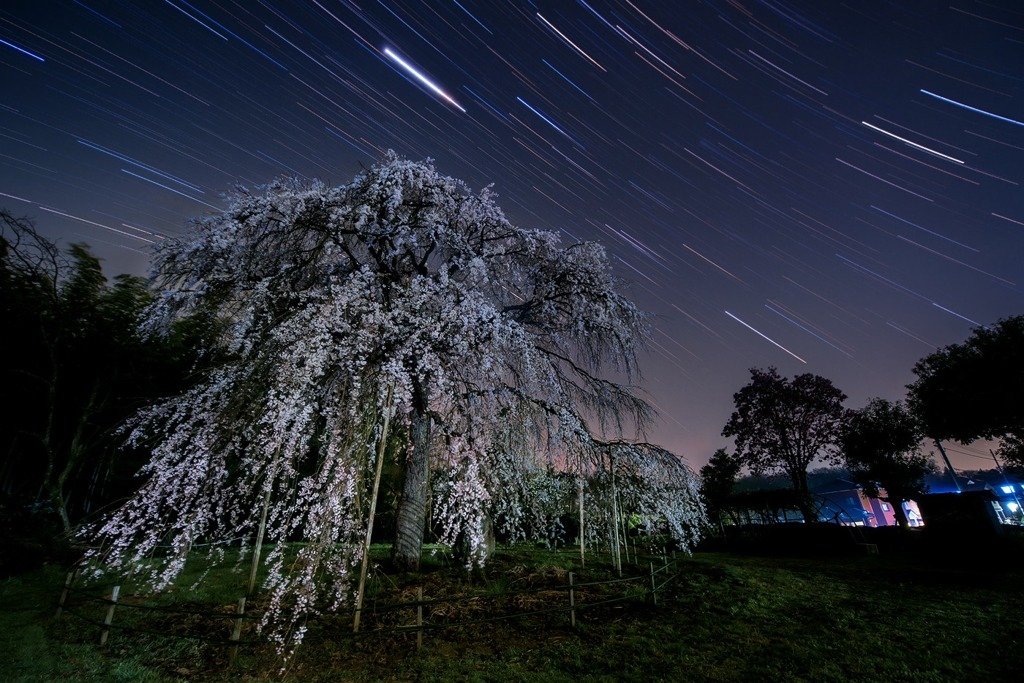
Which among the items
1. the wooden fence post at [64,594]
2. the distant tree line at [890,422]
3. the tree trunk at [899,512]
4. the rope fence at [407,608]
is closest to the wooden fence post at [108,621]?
the rope fence at [407,608]

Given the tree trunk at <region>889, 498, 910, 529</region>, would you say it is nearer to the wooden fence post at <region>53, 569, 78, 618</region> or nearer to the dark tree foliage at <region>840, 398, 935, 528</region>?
the dark tree foliage at <region>840, 398, 935, 528</region>

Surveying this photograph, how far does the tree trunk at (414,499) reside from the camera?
9.82 metres

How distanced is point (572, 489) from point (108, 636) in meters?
11.1

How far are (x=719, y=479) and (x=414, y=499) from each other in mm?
24547

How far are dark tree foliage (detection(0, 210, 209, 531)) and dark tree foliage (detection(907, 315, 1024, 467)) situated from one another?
38.7 metres

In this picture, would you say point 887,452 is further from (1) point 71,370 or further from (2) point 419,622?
(1) point 71,370

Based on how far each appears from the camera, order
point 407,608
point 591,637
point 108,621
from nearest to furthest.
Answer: point 591,637, point 108,621, point 407,608

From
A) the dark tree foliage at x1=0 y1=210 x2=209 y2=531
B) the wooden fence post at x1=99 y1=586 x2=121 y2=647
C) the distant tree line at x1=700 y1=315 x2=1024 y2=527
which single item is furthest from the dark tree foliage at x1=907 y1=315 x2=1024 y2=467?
the dark tree foliage at x1=0 y1=210 x2=209 y2=531

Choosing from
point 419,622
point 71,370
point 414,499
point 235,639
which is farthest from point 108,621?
point 71,370

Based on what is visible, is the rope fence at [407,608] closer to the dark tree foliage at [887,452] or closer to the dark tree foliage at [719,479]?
the dark tree foliage at [719,479]

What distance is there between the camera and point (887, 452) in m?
25.9

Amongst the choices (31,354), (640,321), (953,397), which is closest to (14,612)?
(31,354)

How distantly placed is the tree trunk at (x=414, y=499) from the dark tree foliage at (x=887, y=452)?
30.0m

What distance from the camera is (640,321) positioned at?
11195mm
